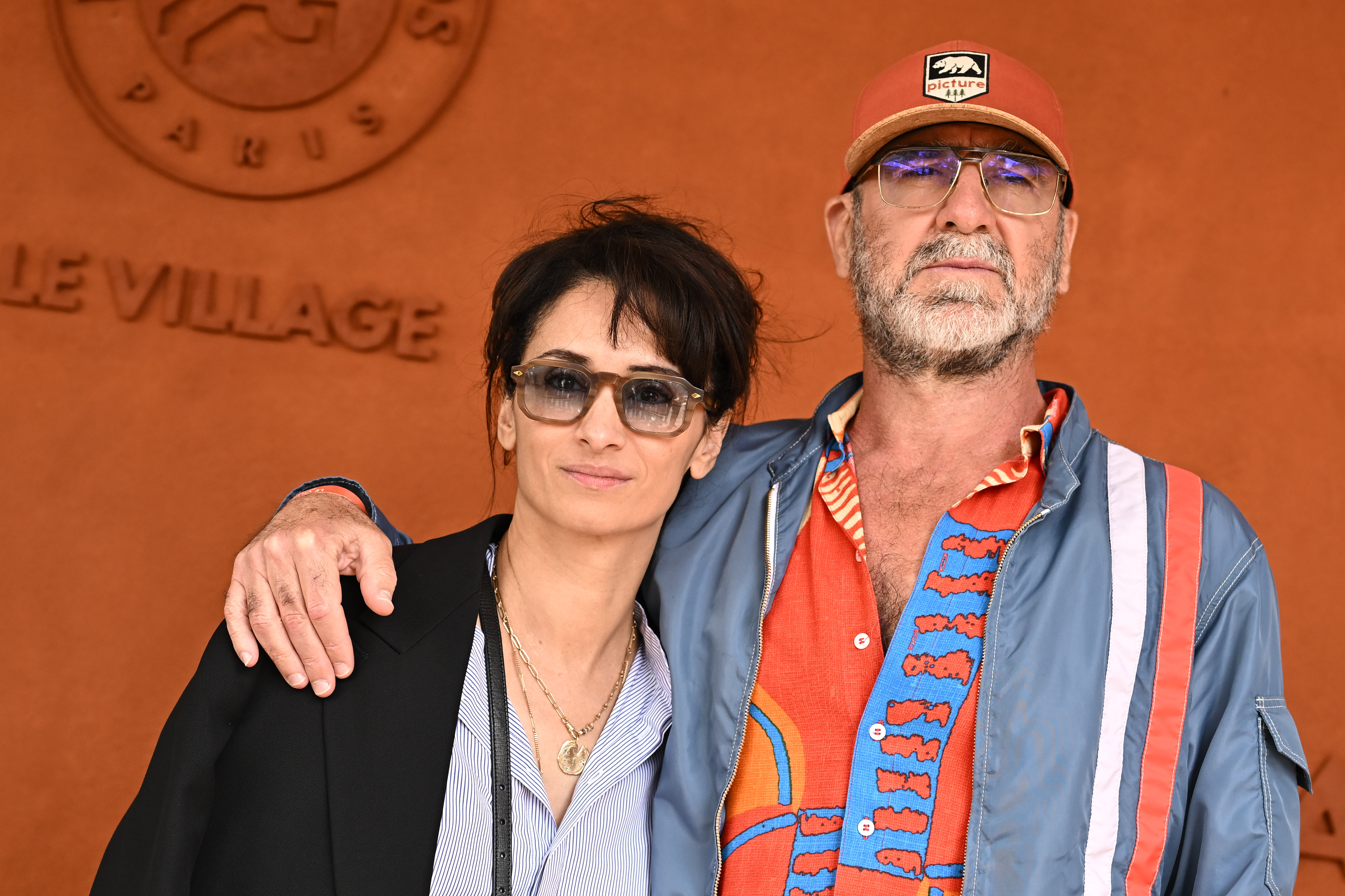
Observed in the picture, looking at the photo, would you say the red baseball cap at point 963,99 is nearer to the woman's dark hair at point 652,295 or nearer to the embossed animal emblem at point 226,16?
the woman's dark hair at point 652,295

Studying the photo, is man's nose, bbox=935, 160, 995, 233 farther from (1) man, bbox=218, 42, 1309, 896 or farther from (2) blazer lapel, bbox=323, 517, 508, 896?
(2) blazer lapel, bbox=323, 517, 508, 896

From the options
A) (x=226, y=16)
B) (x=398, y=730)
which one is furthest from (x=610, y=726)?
(x=226, y=16)

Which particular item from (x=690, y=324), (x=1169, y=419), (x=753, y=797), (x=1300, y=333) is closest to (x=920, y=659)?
(x=753, y=797)

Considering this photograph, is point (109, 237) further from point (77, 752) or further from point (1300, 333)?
point (1300, 333)

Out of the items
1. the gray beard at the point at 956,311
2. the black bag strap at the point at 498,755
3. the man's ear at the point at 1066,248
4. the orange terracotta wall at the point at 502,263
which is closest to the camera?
the black bag strap at the point at 498,755

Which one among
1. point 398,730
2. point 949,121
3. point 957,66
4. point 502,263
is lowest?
point 398,730

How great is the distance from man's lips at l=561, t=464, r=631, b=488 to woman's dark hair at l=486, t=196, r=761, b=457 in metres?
0.22

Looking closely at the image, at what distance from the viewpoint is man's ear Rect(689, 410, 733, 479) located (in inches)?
81.2

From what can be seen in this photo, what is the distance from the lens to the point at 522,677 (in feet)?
6.15

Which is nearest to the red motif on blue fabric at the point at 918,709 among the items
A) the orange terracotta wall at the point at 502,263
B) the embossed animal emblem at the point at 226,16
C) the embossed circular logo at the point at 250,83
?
the orange terracotta wall at the point at 502,263

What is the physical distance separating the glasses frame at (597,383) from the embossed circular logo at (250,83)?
2249 mm

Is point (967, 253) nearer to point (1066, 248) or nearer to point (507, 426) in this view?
point (1066, 248)

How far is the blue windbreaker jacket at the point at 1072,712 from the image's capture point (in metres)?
1.65

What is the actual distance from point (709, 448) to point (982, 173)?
715mm
